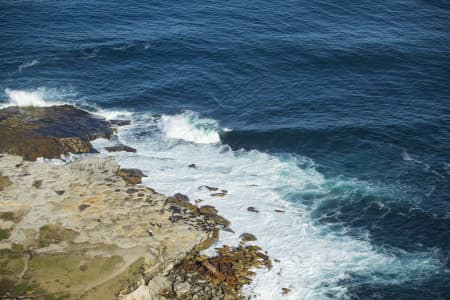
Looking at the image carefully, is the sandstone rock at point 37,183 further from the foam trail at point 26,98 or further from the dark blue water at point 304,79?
the dark blue water at point 304,79

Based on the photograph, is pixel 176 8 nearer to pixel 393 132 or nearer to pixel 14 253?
pixel 393 132

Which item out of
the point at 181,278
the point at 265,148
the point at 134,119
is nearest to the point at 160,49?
the point at 134,119

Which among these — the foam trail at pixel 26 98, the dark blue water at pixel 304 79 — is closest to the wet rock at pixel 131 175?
the dark blue water at pixel 304 79

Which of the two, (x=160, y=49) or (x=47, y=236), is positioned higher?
(x=160, y=49)

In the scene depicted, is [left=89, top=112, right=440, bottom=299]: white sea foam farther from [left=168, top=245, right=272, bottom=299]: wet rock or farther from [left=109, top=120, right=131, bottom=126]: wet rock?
[left=168, top=245, right=272, bottom=299]: wet rock

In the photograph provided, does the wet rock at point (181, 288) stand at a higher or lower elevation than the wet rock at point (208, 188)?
lower

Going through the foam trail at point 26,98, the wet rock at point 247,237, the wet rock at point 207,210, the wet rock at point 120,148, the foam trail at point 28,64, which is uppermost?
the foam trail at point 28,64

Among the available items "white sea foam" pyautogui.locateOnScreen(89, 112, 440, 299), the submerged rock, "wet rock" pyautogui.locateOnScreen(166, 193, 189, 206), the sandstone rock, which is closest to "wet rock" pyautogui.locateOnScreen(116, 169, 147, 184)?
"white sea foam" pyautogui.locateOnScreen(89, 112, 440, 299)

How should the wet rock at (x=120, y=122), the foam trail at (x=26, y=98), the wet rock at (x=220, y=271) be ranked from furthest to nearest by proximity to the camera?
the foam trail at (x=26, y=98) < the wet rock at (x=120, y=122) < the wet rock at (x=220, y=271)
